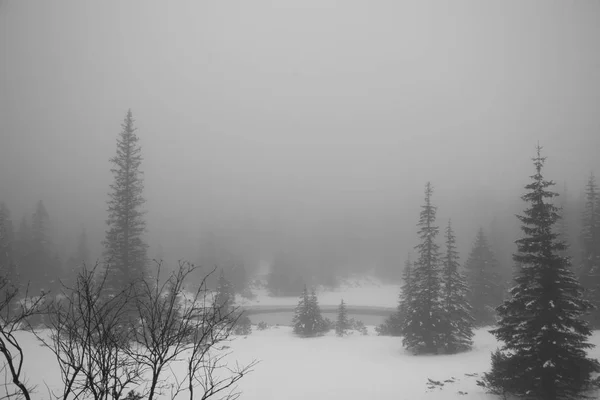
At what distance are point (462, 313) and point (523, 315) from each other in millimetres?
10638

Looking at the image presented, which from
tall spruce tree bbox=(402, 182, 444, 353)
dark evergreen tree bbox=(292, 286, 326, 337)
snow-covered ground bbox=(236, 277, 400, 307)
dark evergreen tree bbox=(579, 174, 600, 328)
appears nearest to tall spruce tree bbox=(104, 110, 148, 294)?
dark evergreen tree bbox=(292, 286, 326, 337)

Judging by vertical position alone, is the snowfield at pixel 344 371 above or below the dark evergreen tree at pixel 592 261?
below

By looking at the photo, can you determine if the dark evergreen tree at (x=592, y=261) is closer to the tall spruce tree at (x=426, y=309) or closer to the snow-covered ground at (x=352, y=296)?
the tall spruce tree at (x=426, y=309)

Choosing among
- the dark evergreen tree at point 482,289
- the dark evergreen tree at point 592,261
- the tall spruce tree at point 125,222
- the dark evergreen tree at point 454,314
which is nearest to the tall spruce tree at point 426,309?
the dark evergreen tree at point 454,314

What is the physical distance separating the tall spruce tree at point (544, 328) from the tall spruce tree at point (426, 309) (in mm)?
8440

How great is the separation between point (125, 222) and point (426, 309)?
2285 centimetres

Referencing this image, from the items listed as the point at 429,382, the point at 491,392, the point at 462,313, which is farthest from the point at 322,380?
the point at 462,313

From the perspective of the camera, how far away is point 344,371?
1449 cm

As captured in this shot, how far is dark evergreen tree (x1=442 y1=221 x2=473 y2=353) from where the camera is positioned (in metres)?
18.5

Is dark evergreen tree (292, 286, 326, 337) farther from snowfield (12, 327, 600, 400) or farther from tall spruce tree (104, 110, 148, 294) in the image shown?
tall spruce tree (104, 110, 148, 294)

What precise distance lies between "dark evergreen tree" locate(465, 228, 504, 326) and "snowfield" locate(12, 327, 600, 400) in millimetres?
7997

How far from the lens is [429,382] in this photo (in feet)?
39.4

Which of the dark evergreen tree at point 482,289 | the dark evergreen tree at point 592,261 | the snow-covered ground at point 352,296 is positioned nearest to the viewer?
the dark evergreen tree at point 592,261

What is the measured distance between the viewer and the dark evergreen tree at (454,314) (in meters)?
18.5
